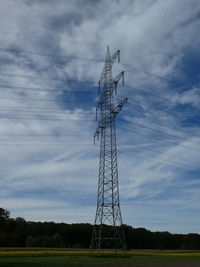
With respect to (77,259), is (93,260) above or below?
below

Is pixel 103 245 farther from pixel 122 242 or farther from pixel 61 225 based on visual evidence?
pixel 61 225

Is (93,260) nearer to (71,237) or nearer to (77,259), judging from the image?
(77,259)

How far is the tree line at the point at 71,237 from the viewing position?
100812mm

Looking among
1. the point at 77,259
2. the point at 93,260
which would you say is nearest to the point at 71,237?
the point at 77,259

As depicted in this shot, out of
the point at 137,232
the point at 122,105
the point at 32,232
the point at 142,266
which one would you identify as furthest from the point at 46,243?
the point at 142,266

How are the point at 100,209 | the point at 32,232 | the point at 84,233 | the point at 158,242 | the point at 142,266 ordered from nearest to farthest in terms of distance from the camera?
the point at 142,266
the point at 100,209
the point at 32,232
the point at 84,233
the point at 158,242

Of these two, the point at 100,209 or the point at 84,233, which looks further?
the point at 84,233

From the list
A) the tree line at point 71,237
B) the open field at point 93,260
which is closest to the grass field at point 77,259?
the open field at point 93,260

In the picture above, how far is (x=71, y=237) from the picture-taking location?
407 ft

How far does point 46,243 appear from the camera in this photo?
9938 centimetres

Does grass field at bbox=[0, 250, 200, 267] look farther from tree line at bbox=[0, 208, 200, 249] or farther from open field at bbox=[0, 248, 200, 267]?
tree line at bbox=[0, 208, 200, 249]

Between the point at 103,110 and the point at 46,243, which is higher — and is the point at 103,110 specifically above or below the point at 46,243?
above

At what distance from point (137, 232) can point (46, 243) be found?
155 feet

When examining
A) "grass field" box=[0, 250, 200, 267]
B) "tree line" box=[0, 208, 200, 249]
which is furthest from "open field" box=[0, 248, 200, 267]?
"tree line" box=[0, 208, 200, 249]
